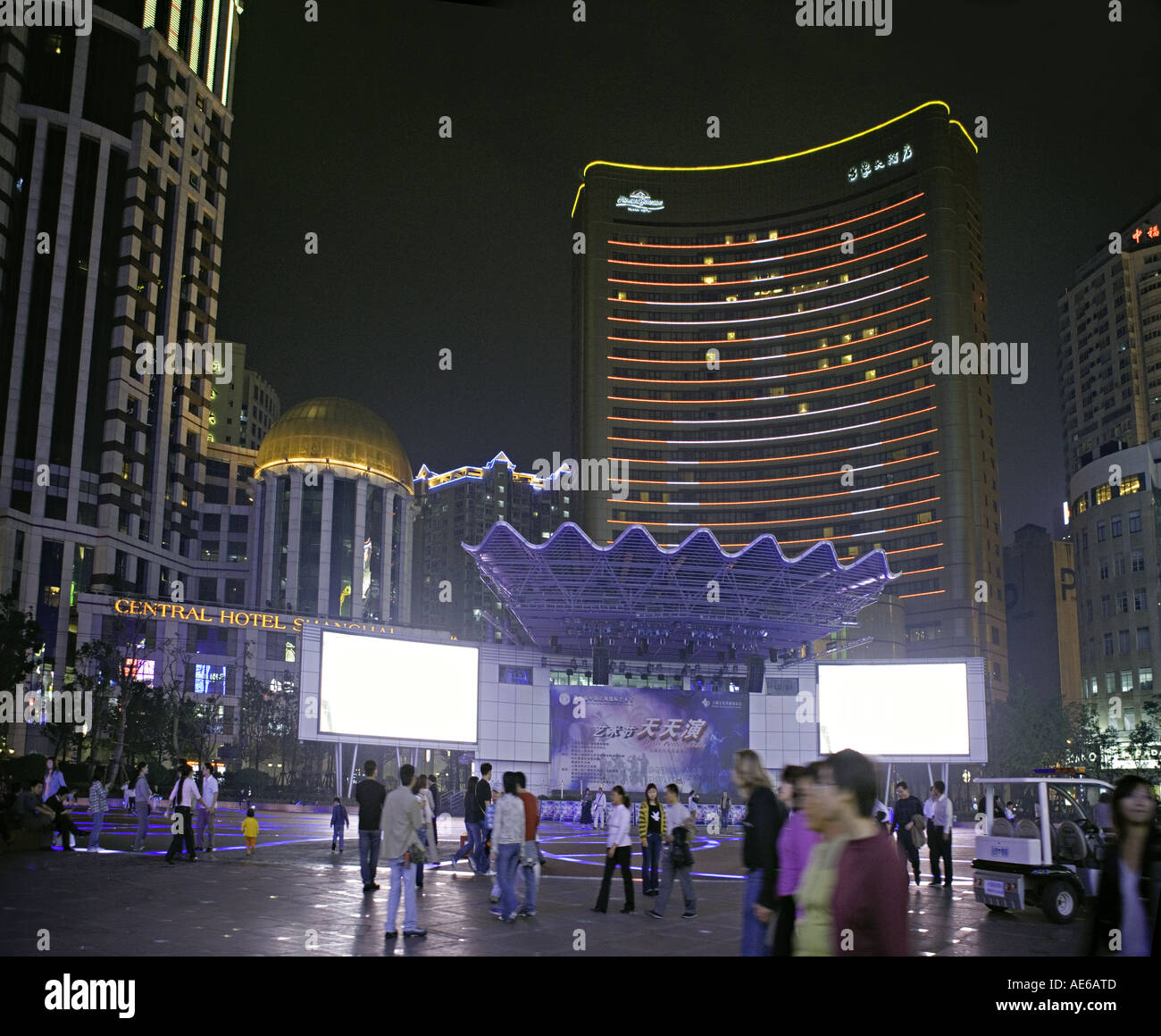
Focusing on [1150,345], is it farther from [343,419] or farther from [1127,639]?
[343,419]

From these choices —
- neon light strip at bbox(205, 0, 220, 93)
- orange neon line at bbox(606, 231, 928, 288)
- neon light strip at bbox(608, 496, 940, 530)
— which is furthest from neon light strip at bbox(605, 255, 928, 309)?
neon light strip at bbox(205, 0, 220, 93)

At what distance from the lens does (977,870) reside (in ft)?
49.3

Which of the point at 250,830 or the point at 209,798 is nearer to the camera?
the point at 250,830

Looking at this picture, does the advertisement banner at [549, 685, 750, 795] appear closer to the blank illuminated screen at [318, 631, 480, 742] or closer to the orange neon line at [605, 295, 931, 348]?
the blank illuminated screen at [318, 631, 480, 742]

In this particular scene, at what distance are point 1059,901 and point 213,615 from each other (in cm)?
7541

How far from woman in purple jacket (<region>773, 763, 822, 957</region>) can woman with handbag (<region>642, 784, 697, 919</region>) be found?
609 cm

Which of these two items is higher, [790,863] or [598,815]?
[790,863]

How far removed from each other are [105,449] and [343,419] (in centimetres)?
2045

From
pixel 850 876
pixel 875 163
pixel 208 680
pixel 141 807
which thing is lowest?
pixel 141 807

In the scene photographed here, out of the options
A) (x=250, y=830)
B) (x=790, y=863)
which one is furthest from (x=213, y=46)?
(x=790, y=863)

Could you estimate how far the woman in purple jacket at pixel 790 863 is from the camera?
22.7 feet

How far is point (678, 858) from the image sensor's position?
1343 cm

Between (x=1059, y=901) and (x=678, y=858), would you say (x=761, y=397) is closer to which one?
(x=1059, y=901)
